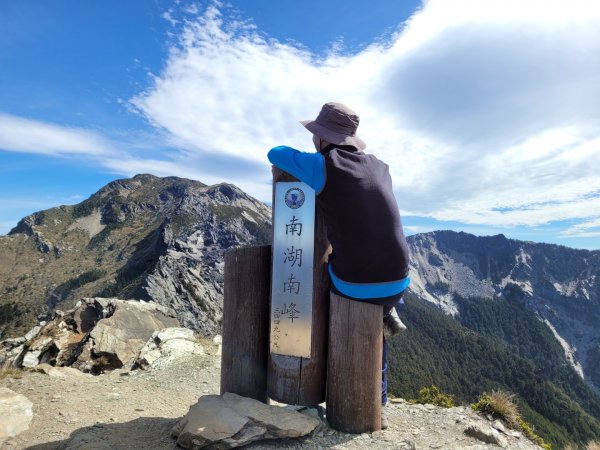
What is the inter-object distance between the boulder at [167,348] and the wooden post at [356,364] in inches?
243

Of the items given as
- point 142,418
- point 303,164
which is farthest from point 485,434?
point 142,418

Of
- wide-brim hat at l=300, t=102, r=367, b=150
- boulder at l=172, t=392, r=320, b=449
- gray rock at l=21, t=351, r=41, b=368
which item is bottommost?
gray rock at l=21, t=351, r=41, b=368

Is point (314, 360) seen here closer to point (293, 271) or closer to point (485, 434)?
point (293, 271)

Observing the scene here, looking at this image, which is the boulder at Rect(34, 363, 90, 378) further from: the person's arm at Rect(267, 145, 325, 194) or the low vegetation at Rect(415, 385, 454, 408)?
the low vegetation at Rect(415, 385, 454, 408)

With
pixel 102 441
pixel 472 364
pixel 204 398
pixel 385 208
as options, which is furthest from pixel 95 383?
pixel 472 364

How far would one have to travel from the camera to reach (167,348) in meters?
10.2

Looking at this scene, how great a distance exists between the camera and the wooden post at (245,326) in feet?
16.7

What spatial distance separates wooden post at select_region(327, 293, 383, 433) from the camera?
452 cm

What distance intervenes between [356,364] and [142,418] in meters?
3.32

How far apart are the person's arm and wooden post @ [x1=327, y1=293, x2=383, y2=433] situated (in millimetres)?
1357

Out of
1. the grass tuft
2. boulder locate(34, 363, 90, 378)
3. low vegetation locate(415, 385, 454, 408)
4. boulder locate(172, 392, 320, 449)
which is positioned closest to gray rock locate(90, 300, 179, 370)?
boulder locate(34, 363, 90, 378)

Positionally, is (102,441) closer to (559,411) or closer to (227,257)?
(227,257)

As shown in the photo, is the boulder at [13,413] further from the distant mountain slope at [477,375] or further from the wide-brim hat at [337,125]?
the distant mountain slope at [477,375]

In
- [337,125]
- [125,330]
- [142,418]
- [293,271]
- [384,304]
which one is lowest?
[142,418]
